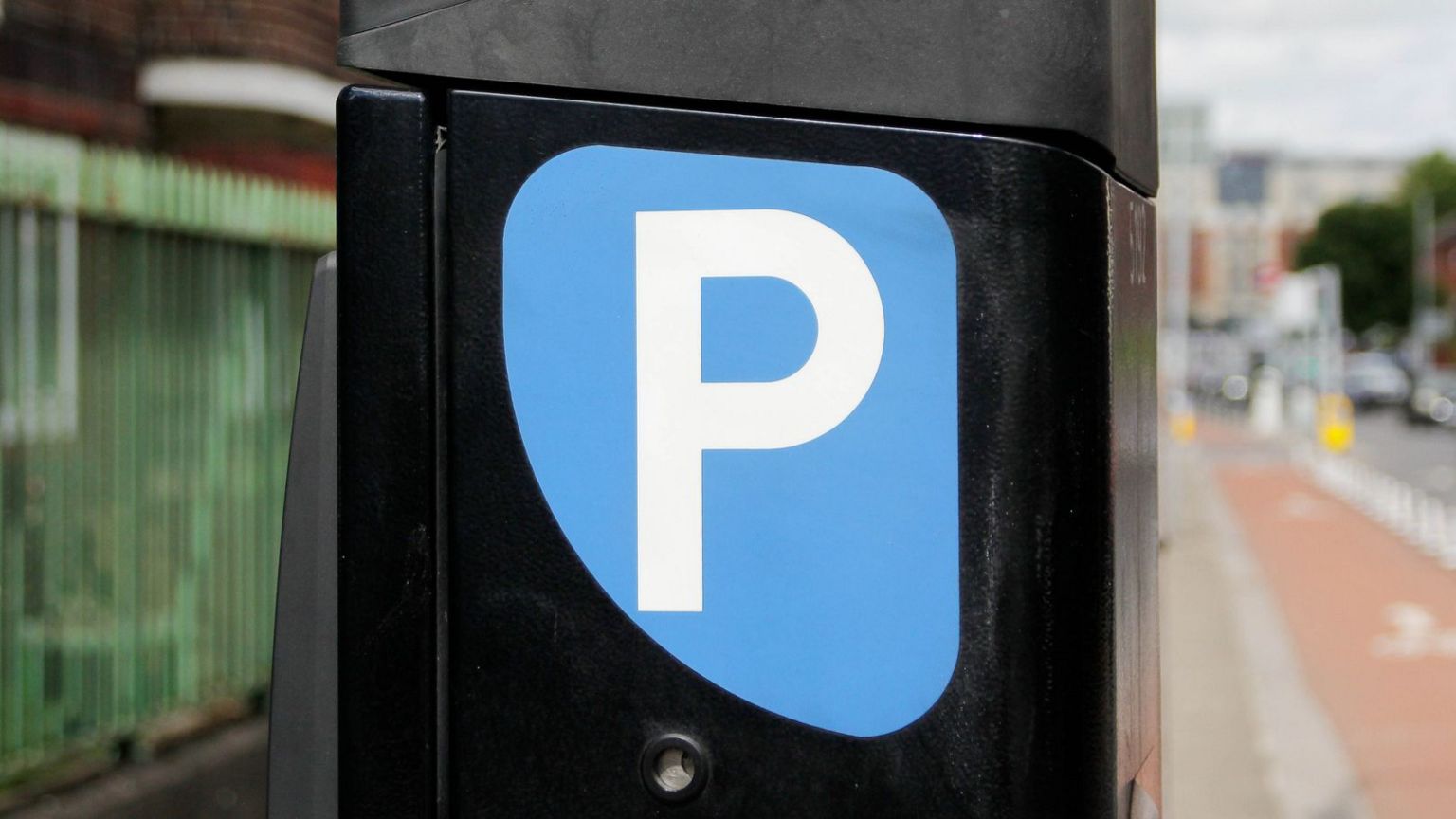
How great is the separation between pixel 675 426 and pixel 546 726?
312 mm

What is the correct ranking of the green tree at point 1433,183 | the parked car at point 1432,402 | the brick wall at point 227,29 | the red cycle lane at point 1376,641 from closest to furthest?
1. the red cycle lane at point 1376,641
2. the brick wall at point 227,29
3. the parked car at point 1432,402
4. the green tree at point 1433,183

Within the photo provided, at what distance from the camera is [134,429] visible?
18.2ft

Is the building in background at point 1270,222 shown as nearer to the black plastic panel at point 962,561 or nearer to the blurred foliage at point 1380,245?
the blurred foliage at point 1380,245

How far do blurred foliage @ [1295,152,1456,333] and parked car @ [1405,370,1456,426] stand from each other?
45.6 meters

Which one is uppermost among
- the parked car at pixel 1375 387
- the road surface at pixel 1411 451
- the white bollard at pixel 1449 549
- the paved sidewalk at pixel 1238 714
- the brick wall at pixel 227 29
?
the brick wall at pixel 227 29

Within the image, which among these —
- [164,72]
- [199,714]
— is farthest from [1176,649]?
[164,72]

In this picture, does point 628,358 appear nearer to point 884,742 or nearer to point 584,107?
point 584,107

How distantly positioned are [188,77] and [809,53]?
21.0ft

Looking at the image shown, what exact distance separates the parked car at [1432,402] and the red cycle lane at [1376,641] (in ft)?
67.8

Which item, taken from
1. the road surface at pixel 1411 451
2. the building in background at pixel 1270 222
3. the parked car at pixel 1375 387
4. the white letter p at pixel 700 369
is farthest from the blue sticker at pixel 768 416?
the building in background at pixel 1270 222

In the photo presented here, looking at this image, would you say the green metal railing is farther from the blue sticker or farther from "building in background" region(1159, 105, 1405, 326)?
"building in background" region(1159, 105, 1405, 326)

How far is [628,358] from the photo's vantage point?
1359 millimetres

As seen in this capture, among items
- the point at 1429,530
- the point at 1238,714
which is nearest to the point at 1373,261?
the point at 1429,530

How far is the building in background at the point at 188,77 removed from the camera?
6195mm
